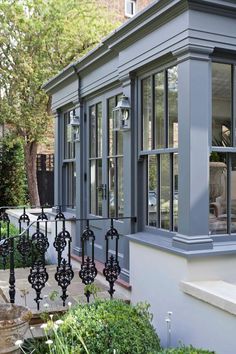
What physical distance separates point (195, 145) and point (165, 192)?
2.26 feet

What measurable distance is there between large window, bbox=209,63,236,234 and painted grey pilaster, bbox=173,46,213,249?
0.66 feet

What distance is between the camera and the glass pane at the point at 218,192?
3473mm

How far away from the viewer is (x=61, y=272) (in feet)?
12.8

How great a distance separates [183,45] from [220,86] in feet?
1.68

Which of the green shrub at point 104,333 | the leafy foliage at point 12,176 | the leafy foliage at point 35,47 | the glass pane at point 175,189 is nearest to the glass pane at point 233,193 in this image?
the glass pane at point 175,189

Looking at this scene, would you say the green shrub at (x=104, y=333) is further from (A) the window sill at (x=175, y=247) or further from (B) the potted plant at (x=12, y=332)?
(A) the window sill at (x=175, y=247)

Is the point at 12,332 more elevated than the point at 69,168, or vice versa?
the point at 69,168

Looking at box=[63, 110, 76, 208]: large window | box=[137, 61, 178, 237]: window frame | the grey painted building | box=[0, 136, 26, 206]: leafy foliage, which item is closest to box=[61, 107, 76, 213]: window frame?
box=[63, 110, 76, 208]: large window

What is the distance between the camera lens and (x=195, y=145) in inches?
128

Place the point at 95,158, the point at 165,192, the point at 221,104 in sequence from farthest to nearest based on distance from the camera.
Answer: the point at 95,158
the point at 165,192
the point at 221,104

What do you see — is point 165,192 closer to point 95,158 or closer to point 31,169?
point 95,158

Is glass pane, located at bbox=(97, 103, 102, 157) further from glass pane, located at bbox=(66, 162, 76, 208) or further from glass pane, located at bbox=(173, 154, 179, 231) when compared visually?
glass pane, located at bbox=(173, 154, 179, 231)

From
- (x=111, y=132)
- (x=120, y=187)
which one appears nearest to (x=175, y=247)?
(x=120, y=187)

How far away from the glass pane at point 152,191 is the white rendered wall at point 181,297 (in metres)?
0.32
